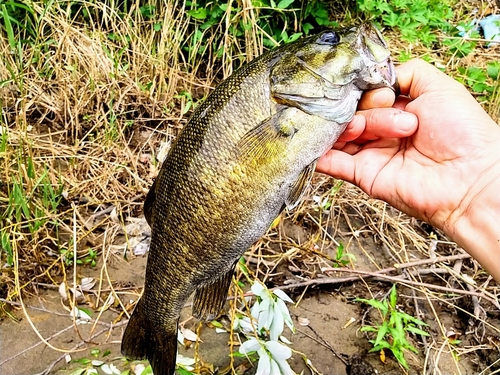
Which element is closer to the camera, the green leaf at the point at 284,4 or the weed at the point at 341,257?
the weed at the point at 341,257

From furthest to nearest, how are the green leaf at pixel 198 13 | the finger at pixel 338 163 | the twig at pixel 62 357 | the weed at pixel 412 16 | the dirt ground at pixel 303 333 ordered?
1. the weed at pixel 412 16
2. the green leaf at pixel 198 13
3. the dirt ground at pixel 303 333
4. the twig at pixel 62 357
5. the finger at pixel 338 163

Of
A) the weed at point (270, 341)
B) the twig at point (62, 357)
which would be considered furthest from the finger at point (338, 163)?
the twig at point (62, 357)

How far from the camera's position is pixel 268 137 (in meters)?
1.71

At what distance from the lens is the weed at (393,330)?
98.7 inches

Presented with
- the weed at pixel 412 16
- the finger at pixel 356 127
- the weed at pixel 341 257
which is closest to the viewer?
the finger at pixel 356 127

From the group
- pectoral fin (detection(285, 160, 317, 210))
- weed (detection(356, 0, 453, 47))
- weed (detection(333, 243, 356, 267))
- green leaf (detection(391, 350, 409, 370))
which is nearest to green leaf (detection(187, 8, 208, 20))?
weed (detection(356, 0, 453, 47))

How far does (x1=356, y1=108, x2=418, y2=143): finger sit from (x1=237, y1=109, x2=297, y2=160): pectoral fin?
374 millimetres

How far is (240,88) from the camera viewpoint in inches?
70.2

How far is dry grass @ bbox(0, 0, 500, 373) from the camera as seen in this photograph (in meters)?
2.91

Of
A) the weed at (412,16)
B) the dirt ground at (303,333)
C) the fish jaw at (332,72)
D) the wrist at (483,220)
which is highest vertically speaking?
the fish jaw at (332,72)

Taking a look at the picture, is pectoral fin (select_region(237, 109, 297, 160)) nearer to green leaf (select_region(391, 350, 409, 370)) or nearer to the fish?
the fish

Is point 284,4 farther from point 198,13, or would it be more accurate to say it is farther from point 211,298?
point 211,298

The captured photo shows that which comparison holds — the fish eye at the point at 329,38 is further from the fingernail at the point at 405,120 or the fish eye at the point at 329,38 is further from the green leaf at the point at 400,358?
the green leaf at the point at 400,358

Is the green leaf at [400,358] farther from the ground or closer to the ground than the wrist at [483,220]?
Answer: closer to the ground
